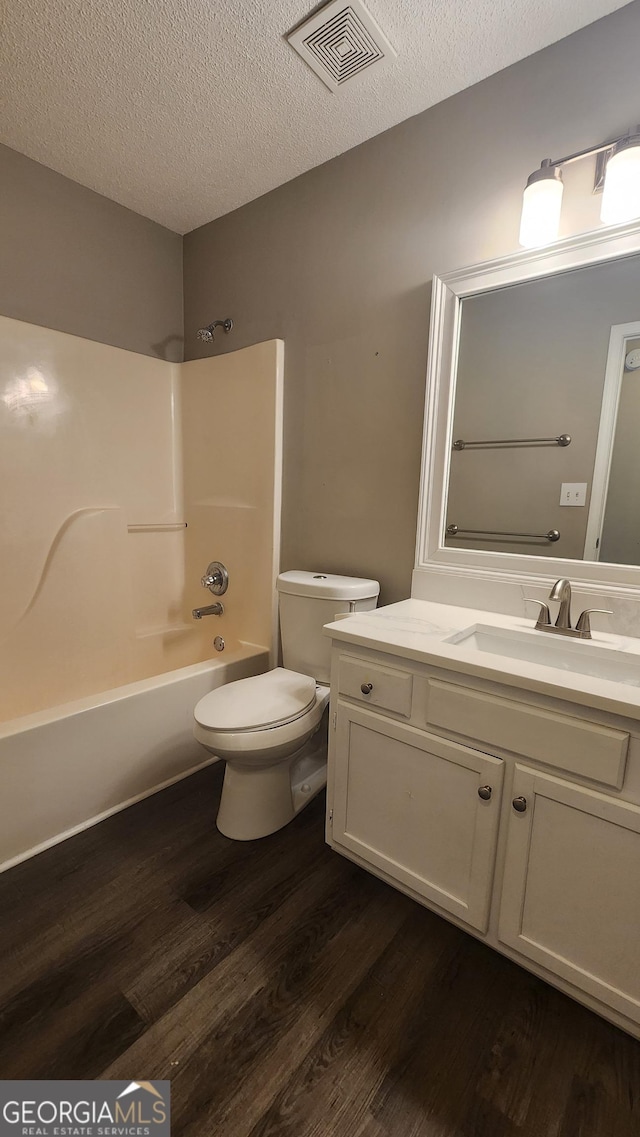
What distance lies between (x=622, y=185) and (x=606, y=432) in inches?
24.0

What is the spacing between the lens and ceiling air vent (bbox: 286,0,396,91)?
1.30 m

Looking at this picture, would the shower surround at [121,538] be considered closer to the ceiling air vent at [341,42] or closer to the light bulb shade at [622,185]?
the ceiling air vent at [341,42]

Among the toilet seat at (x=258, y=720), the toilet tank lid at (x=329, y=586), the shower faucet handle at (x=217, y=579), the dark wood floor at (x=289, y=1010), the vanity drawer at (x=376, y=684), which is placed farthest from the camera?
the shower faucet handle at (x=217, y=579)

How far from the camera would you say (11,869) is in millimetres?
1479

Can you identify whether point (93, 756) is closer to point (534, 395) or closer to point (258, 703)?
point (258, 703)

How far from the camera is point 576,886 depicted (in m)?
1.00

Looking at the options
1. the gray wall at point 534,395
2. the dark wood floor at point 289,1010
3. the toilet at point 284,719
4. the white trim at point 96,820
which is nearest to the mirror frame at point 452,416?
the gray wall at point 534,395

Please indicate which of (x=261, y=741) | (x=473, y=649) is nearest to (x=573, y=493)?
(x=473, y=649)

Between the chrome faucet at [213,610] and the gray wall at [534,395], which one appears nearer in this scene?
the gray wall at [534,395]

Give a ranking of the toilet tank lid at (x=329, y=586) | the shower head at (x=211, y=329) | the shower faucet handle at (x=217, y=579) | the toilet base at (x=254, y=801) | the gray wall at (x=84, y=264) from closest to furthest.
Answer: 1. the toilet base at (x=254, y=801)
2. the toilet tank lid at (x=329, y=586)
3. the gray wall at (x=84, y=264)
4. the shower head at (x=211, y=329)
5. the shower faucet handle at (x=217, y=579)

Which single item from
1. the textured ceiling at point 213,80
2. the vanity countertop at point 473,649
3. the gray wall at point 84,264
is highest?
the textured ceiling at point 213,80

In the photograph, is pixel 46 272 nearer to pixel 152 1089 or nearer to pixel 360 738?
pixel 360 738

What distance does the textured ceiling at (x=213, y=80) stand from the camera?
1.31 m

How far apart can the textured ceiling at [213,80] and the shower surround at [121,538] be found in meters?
0.67
